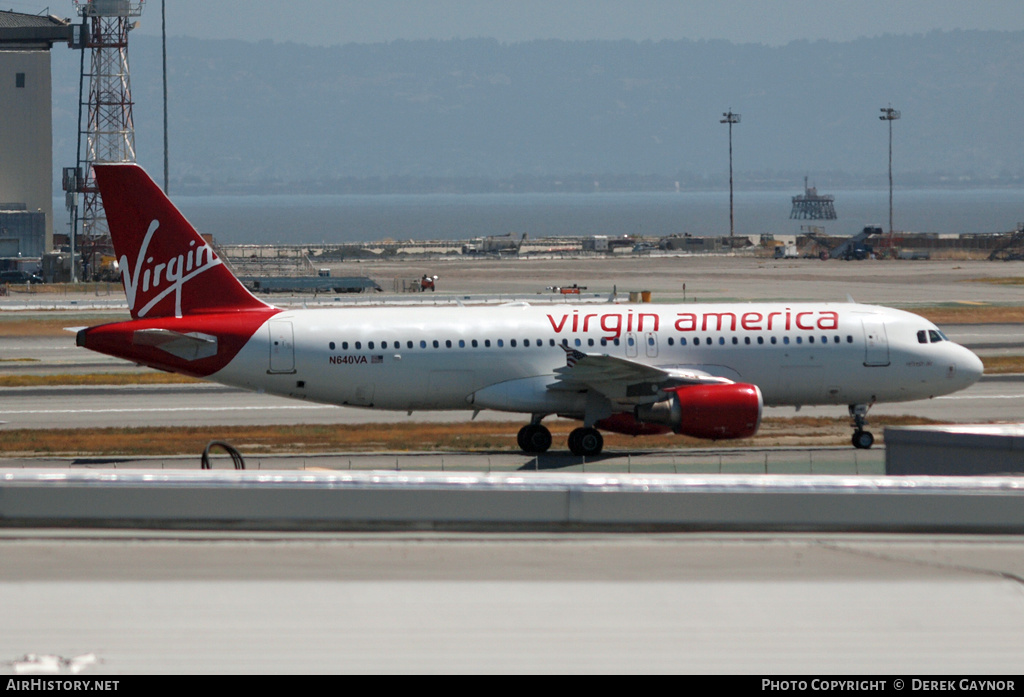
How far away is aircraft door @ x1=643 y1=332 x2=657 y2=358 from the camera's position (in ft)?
124

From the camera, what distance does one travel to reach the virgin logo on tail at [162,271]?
3803cm

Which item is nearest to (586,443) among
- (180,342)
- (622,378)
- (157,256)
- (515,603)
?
(622,378)

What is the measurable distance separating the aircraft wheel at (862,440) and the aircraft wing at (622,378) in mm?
4354

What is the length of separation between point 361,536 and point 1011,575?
584cm

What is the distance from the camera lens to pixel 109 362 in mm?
66875

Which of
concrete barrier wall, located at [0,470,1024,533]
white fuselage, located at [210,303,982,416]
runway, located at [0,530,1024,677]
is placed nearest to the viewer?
runway, located at [0,530,1024,677]

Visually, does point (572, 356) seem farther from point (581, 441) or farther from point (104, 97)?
point (104, 97)

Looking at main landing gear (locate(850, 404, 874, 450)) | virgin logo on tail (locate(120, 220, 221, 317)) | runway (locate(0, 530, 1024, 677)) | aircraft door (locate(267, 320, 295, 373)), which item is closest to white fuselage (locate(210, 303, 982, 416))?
aircraft door (locate(267, 320, 295, 373))

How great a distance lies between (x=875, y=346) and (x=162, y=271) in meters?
21.8

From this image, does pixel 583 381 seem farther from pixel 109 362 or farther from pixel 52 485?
pixel 109 362

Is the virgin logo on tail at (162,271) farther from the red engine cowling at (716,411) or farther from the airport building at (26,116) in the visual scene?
the airport building at (26,116)

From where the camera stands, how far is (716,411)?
35.0 m

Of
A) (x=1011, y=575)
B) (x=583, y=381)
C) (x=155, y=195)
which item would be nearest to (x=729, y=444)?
(x=583, y=381)

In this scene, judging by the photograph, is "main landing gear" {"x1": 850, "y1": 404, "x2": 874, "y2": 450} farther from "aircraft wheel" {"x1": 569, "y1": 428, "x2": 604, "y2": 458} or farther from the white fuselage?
"aircraft wheel" {"x1": 569, "y1": 428, "x2": 604, "y2": 458}
